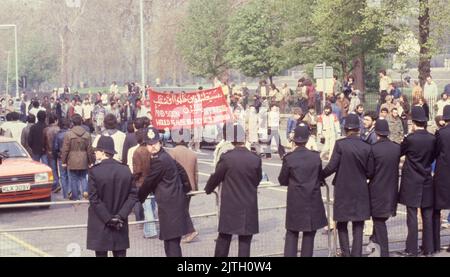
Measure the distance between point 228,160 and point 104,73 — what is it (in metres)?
88.1

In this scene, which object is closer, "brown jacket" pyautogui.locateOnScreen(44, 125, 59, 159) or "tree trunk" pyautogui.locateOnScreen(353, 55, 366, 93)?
"brown jacket" pyautogui.locateOnScreen(44, 125, 59, 159)

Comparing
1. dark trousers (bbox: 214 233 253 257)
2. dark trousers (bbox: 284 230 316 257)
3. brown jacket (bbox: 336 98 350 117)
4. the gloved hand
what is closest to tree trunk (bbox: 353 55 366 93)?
brown jacket (bbox: 336 98 350 117)

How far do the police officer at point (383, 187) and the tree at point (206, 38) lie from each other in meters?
44.7

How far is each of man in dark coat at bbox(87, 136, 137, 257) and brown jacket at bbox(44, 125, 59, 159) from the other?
10.2 meters

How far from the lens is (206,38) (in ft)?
187

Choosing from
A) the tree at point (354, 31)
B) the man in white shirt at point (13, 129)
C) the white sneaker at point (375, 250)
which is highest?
the tree at point (354, 31)

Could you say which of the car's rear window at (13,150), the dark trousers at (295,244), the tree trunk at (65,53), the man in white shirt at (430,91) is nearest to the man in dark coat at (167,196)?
the dark trousers at (295,244)

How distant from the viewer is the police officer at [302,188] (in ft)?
35.2

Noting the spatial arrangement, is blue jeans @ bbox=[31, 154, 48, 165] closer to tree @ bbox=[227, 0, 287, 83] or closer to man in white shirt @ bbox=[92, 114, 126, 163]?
man in white shirt @ bbox=[92, 114, 126, 163]

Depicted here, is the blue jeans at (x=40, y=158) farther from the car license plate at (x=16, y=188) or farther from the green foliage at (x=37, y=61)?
the green foliage at (x=37, y=61)

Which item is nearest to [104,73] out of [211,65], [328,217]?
[211,65]

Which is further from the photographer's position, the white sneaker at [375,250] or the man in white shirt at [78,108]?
the man in white shirt at [78,108]

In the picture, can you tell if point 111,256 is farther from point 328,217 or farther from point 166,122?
point 166,122

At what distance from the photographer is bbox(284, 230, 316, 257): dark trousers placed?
1090cm
